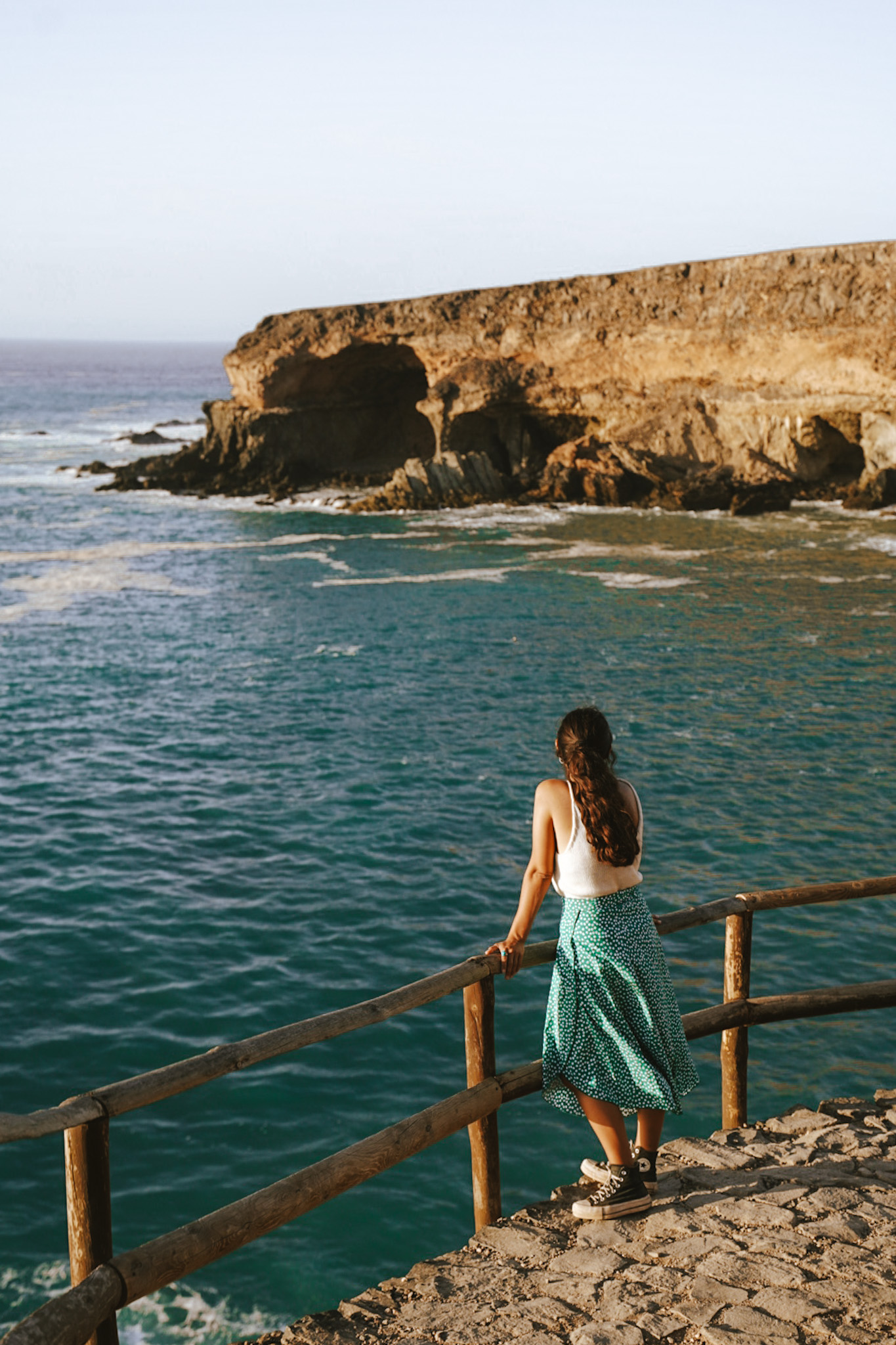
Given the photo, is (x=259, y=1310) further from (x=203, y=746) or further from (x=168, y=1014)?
(x=203, y=746)

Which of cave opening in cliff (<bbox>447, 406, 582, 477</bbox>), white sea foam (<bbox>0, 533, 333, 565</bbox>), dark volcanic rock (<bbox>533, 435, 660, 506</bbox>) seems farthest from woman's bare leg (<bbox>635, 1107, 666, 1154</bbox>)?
cave opening in cliff (<bbox>447, 406, 582, 477</bbox>)

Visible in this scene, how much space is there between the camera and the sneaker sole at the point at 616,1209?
199 inches

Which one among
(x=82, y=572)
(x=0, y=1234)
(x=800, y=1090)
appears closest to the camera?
(x=0, y=1234)

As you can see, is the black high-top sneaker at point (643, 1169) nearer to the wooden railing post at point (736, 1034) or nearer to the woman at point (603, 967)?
the woman at point (603, 967)

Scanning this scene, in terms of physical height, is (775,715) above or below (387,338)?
below

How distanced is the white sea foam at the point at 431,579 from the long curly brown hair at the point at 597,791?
27.1 m

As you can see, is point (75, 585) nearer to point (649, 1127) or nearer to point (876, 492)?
point (876, 492)

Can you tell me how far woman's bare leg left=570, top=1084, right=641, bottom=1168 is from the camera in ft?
16.5

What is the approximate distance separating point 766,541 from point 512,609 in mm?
10946

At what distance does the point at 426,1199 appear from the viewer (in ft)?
28.3

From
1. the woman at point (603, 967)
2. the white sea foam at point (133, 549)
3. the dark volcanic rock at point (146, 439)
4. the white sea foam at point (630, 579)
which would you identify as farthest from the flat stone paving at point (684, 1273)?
the dark volcanic rock at point (146, 439)

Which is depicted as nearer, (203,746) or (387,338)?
(203,746)

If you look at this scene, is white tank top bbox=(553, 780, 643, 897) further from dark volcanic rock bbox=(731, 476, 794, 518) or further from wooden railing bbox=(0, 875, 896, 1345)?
dark volcanic rock bbox=(731, 476, 794, 518)

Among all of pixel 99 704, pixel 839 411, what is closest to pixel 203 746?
pixel 99 704
